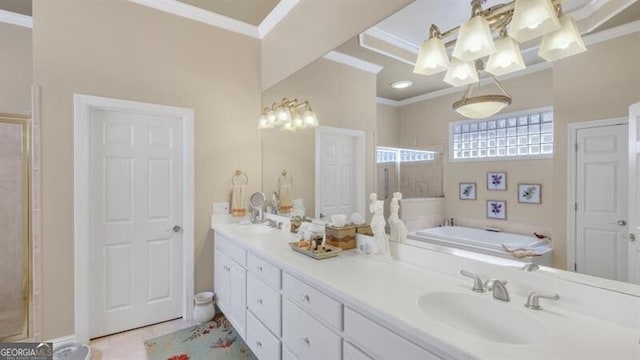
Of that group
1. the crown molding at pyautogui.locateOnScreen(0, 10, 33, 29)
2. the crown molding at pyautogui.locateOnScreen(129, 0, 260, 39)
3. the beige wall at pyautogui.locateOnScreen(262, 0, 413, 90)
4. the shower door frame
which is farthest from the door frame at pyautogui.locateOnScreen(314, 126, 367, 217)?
the crown molding at pyautogui.locateOnScreen(0, 10, 33, 29)

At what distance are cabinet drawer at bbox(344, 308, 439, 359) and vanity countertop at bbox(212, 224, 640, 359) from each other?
0.08 feet

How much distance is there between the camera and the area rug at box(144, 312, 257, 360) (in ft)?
7.20

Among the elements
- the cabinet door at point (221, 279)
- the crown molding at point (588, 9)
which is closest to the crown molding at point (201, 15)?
the cabinet door at point (221, 279)

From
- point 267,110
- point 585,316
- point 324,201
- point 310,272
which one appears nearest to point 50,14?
point 267,110

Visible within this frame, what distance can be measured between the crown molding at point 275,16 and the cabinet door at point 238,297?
229 cm

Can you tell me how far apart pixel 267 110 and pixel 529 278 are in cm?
260

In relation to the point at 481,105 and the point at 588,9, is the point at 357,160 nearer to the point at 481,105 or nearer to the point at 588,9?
the point at 481,105

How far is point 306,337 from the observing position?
1.42 metres

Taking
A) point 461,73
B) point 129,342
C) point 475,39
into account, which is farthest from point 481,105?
point 129,342

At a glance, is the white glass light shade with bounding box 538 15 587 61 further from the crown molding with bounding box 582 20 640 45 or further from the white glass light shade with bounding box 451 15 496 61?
the white glass light shade with bounding box 451 15 496 61

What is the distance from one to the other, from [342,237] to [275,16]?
2270 millimetres

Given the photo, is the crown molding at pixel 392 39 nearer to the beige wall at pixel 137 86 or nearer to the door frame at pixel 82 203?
the beige wall at pixel 137 86

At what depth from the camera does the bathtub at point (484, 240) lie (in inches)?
47.5

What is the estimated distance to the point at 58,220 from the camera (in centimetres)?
225
